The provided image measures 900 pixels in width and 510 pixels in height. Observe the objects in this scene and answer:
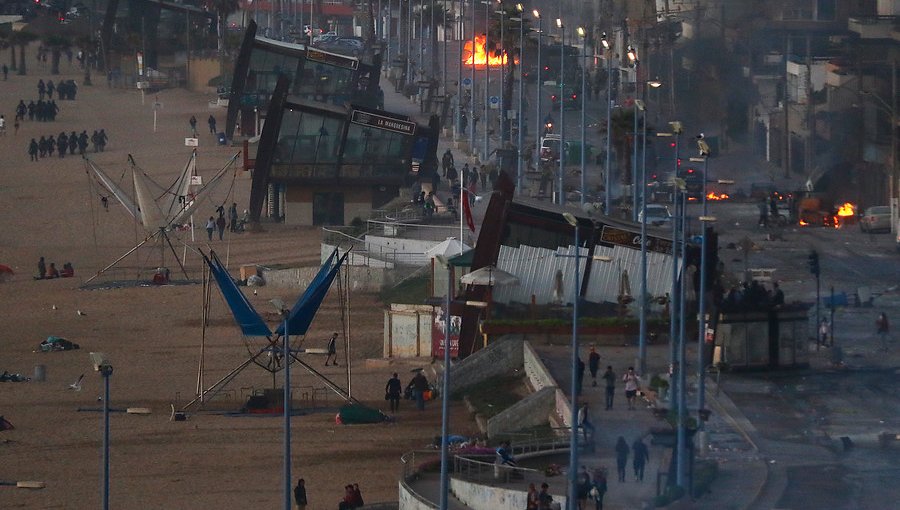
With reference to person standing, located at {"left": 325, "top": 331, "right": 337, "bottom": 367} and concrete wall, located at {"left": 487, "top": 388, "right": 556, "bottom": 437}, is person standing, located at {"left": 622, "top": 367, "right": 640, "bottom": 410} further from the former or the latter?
person standing, located at {"left": 325, "top": 331, "right": 337, "bottom": 367}

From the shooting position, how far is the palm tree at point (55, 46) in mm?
110375

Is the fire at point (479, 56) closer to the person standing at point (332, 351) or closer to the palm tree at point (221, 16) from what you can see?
the palm tree at point (221, 16)

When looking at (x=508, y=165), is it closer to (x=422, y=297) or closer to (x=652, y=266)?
(x=422, y=297)

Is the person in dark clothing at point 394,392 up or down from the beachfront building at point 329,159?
down

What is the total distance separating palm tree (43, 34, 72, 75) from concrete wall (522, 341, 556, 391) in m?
78.5

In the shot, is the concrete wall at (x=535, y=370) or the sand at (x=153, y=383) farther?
the concrete wall at (x=535, y=370)

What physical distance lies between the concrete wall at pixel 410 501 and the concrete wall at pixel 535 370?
18.2 feet

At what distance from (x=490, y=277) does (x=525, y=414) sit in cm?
534

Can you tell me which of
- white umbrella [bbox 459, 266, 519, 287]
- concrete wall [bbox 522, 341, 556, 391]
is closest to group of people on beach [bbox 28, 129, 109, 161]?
white umbrella [bbox 459, 266, 519, 287]

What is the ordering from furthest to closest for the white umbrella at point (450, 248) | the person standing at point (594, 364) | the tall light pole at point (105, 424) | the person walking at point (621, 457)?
the white umbrella at point (450, 248) < the person standing at point (594, 364) < the tall light pole at point (105, 424) < the person walking at point (621, 457)

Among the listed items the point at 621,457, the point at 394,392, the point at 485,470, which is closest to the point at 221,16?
the point at 394,392

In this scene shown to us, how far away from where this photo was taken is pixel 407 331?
124 feet

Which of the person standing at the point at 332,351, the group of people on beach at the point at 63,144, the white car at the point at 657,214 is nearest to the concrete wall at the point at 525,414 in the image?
the person standing at the point at 332,351

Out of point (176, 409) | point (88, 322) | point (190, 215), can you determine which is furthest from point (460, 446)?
point (190, 215)
